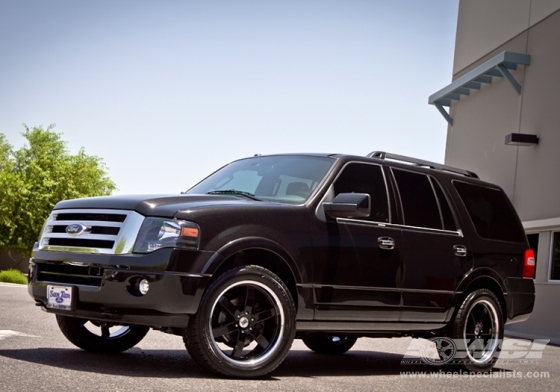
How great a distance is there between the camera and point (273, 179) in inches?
309

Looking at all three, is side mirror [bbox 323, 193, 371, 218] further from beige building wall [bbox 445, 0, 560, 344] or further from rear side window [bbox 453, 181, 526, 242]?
beige building wall [bbox 445, 0, 560, 344]

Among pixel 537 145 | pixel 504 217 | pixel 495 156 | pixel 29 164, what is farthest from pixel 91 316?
pixel 29 164

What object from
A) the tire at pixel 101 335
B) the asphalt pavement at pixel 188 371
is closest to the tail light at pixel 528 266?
the asphalt pavement at pixel 188 371

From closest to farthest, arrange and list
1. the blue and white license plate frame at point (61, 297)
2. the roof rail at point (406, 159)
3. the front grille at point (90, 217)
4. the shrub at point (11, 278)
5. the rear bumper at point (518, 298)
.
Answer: the blue and white license plate frame at point (61, 297), the front grille at point (90, 217), the roof rail at point (406, 159), the rear bumper at point (518, 298), the shrub at point (11, 278)

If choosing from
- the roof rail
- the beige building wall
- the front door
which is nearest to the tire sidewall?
the front door

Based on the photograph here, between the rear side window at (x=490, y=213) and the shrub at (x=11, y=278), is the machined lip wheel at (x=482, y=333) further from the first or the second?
the shrub at (x=11, y=278)

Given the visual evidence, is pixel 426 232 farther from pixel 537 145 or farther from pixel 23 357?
pixel 537 145

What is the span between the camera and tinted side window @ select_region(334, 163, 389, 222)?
25.6 feet

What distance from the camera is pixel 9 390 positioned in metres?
5.12

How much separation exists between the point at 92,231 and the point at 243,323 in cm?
137

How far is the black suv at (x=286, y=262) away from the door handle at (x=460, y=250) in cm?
2

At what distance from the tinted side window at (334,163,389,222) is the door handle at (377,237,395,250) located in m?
0.20

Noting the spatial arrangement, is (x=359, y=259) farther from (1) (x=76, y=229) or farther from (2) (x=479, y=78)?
(2) (x=479, y=78)

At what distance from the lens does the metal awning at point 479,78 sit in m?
24.4
